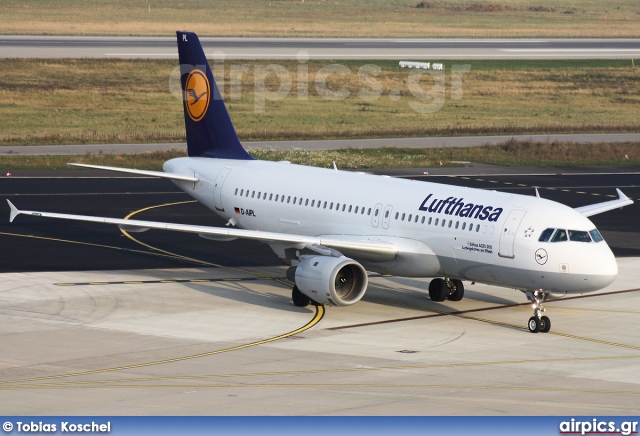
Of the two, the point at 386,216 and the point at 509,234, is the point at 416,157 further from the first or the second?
the point at 509,234

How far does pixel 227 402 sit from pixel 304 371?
4091 millimetres

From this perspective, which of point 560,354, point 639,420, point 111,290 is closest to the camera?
point 639,420

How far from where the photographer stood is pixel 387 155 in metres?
84.7

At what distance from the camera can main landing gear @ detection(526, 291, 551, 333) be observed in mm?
36625

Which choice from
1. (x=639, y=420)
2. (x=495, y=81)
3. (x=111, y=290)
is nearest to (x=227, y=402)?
(x=639, y=420)

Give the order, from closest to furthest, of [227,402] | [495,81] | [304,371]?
[227,402] → [304,371] → [495,81]

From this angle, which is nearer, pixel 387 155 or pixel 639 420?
pixel 639 420

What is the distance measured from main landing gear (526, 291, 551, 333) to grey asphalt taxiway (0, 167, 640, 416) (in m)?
0.31

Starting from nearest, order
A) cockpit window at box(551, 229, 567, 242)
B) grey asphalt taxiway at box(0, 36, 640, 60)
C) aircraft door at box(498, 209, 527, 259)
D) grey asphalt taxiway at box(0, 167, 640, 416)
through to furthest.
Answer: grey asphalt taxiway at box(0, 167, 640, 416)
cockpit window at box(551, 229, 567, 242)
aircraft door at box(498, 209, 527, 259)
grey asphalt taxiway at box(0, 36, 640, 60)

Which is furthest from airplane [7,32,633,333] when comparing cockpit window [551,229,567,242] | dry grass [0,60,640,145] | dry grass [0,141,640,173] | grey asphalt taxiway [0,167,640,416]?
dry grass [0,60,640,145]

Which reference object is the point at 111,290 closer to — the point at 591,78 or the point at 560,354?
the point at 560,354

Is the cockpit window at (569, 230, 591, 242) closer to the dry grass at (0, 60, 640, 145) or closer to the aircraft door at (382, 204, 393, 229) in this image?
the aircraft door at (382, 204, 393, 229)

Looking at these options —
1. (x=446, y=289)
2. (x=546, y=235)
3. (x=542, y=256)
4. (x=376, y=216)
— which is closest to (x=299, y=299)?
(x=376, y=216)

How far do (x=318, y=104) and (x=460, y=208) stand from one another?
77994mm
